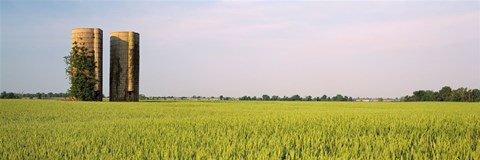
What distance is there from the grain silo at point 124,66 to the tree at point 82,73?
206 cm

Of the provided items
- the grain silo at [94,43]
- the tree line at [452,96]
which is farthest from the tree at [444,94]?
the grain silo at [94,43]

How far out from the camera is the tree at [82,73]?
35.0 meters

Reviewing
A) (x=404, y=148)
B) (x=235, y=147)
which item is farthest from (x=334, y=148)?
(x=235, y=147)

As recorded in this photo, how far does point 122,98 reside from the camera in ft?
121

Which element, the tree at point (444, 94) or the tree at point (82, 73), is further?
the tree at point (444, 94)

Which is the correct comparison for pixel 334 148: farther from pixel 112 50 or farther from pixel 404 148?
pixel 112 50

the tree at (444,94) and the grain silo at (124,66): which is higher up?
the grain silo at (124,66)

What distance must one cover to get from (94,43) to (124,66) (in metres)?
3.31

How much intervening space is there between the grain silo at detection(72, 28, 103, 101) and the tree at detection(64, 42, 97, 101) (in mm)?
385

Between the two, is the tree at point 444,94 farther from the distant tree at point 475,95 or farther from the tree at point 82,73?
the tree at point 82,73

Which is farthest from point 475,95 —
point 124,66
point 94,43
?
point 94,43

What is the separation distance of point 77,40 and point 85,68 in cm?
291

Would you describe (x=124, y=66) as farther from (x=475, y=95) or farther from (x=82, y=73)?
(x=475, y=95)

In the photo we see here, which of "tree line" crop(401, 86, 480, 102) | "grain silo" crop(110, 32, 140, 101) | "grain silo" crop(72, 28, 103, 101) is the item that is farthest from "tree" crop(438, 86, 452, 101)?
"grain silo" crop(72, 28, 103, 101)
